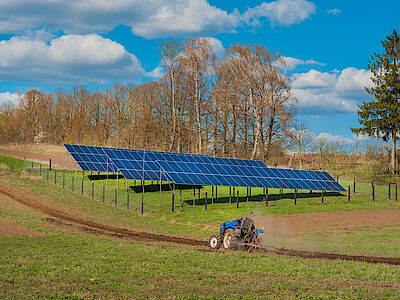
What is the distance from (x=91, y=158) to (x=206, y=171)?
17702 millimetres

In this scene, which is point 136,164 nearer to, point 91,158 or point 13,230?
point 91,158

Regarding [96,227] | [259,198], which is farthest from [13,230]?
[259,198]

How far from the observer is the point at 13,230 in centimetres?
2581

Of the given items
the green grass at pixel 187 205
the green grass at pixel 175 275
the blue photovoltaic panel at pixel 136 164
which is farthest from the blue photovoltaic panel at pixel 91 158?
the green grass at pixel 175 275

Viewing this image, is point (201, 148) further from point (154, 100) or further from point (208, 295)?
point (208, 295)

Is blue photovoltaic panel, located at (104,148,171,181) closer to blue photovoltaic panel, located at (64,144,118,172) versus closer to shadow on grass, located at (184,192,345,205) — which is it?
blue photovoltaic panel, located at (64,144,118,172)

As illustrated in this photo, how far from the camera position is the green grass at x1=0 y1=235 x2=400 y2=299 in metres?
12.1

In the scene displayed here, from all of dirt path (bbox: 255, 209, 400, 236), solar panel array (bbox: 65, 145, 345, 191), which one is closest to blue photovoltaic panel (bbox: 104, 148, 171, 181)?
solar panel array (bbox: 65, 145, 345, 191)

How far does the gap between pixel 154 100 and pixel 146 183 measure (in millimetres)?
33786

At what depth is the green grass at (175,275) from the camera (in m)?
12.1

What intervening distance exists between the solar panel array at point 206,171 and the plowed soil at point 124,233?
387 inches

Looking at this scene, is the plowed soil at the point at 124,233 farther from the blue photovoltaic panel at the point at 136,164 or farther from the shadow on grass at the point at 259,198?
the shadow on grass at the point at 259,198

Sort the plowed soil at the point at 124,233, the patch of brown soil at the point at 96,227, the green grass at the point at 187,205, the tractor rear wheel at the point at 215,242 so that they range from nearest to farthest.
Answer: the plowed soil at the point at 124,233 < the tractor rear wheel at the point at 215,242 < the patch of brown soil at the point at 96,227 < the green grass at the point at 187,205

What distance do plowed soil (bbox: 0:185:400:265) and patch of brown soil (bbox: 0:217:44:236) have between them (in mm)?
3508
